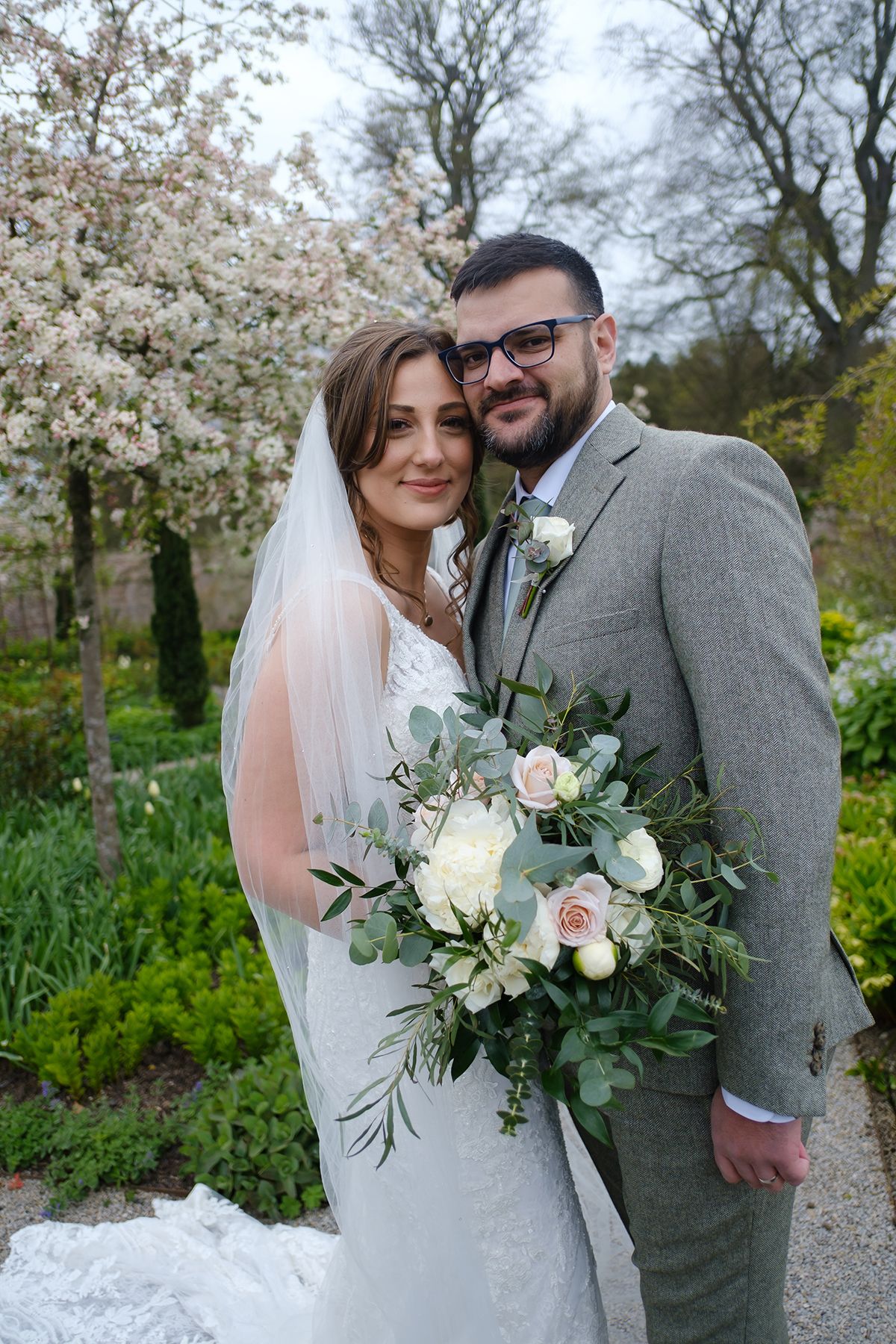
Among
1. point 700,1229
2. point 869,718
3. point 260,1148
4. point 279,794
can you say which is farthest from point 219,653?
point 700,1229

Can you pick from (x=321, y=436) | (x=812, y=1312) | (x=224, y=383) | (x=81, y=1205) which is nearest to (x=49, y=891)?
(x=81, y=1205)

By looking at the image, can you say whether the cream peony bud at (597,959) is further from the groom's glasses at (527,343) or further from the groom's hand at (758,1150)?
the groom's glasses at (527,343)

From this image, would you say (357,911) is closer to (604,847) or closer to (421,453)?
(604,847)

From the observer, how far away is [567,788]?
1.41 metres

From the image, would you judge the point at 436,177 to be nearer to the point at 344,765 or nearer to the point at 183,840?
the point at 183,840

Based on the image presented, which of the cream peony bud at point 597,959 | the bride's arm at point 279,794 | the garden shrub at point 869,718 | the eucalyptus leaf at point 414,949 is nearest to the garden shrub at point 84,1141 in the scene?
the bride's arm at point 279,794

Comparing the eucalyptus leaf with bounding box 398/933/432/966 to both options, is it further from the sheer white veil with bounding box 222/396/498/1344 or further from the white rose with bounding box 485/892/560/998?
the sheer white veil with bounding box 222/396/498/1344

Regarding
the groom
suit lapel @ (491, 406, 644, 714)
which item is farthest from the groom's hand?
suit lapel @ (491, 406, 644, 714)

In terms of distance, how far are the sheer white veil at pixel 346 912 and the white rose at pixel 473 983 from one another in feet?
1.57

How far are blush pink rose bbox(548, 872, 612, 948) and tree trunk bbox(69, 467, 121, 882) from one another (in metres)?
4.06

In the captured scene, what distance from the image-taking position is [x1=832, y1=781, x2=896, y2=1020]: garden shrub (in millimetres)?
3463

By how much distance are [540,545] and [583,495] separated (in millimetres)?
169

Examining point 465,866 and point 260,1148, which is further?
point 260,1148

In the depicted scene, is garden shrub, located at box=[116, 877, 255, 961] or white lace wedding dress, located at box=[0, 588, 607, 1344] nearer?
white lace wedding dress, located at box=[0, 588, 607, 1344]
